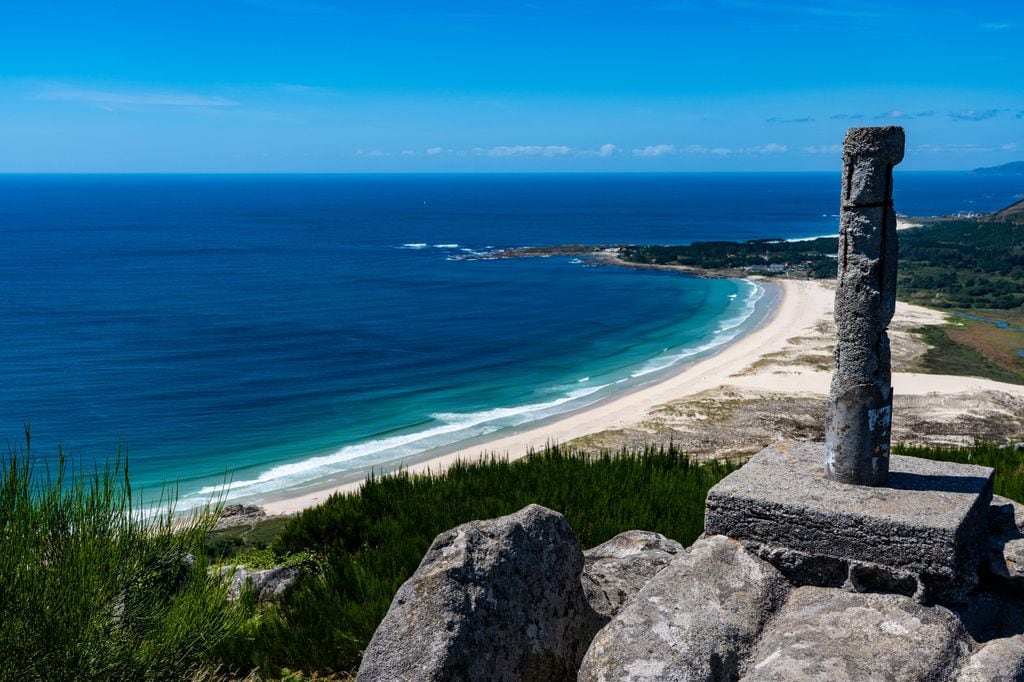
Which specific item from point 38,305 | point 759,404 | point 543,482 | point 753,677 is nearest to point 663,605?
point 753,677

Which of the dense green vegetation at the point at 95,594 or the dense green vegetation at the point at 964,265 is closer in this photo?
the dense green vegetation at the point at 95,594

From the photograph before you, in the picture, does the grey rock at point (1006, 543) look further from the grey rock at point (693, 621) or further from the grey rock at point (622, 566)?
the grey rock at point (622, 566)

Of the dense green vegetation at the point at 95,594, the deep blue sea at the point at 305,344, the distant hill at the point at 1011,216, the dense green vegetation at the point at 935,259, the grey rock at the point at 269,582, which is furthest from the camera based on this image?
the distant hill at the point at 1011,216

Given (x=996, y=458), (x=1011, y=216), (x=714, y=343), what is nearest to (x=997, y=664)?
(x=996, y=458)

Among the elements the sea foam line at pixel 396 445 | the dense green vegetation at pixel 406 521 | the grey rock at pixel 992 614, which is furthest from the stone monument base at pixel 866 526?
the sea foam line at pixel 396 445

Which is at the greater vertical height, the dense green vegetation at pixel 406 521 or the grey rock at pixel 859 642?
the grey rock at pixel 859 642
